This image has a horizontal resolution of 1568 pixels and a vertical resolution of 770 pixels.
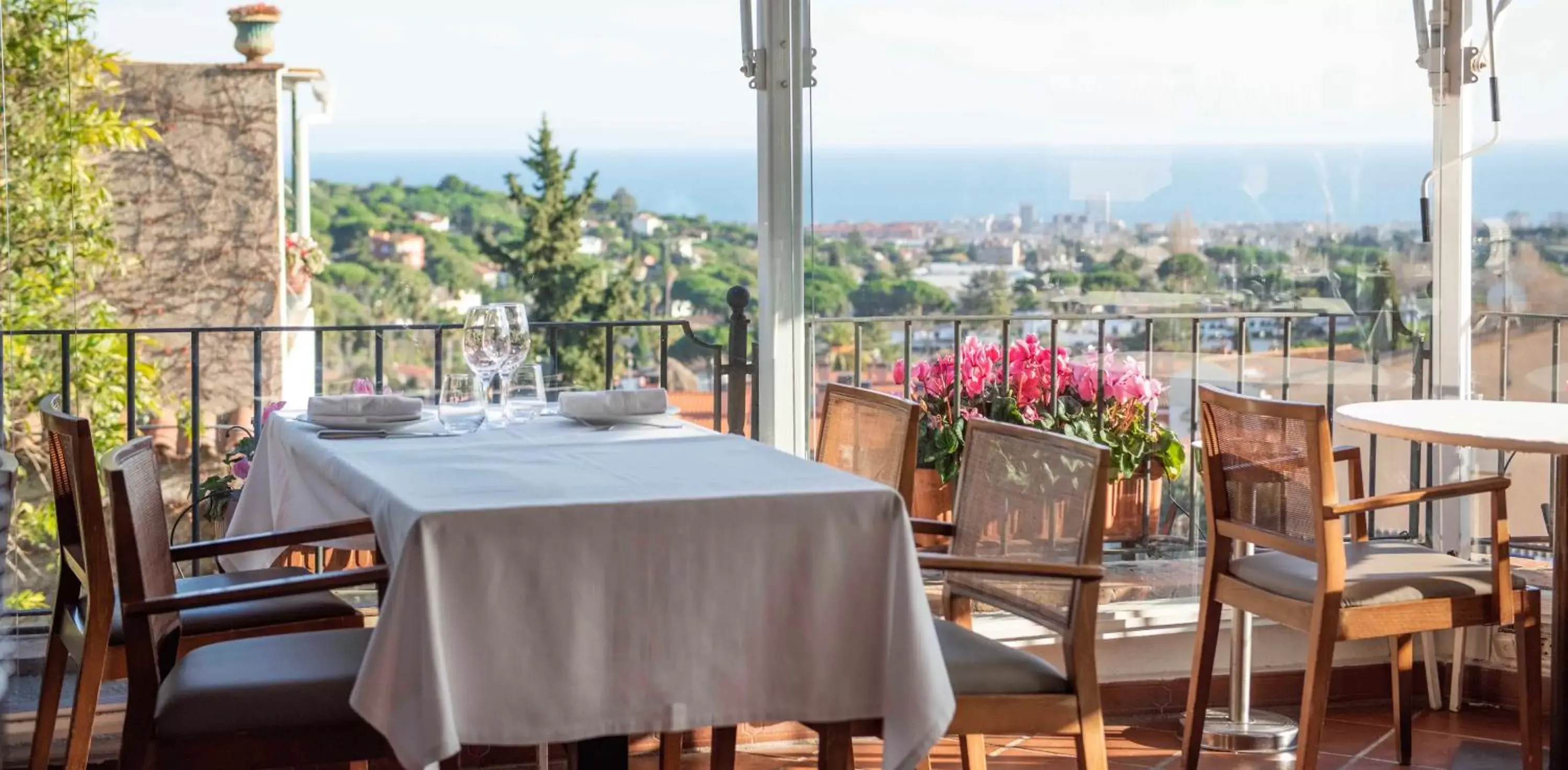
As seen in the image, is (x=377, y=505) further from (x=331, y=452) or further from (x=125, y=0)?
(x=125, y=0)

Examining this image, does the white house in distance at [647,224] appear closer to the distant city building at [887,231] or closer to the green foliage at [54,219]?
the distant city building at [887,231]

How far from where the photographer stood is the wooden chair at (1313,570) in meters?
3.07

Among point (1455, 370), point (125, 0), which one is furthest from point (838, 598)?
point (1455, 370)

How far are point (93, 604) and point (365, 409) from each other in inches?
24.1

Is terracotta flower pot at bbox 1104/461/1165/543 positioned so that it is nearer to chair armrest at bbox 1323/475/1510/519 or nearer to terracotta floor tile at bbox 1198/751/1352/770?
terracotta floor tile at bbox 1198/751/1352/770

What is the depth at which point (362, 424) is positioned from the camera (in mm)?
2838

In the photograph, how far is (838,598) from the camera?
2143 mm

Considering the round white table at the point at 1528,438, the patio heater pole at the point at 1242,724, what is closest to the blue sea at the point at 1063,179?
the round white table at the point at 1528,438

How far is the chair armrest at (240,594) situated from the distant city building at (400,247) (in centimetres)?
183

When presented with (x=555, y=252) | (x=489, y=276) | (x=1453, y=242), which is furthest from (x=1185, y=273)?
(x=489, y=276)

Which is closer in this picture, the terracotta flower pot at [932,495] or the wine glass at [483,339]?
the wine glass at [483,339]

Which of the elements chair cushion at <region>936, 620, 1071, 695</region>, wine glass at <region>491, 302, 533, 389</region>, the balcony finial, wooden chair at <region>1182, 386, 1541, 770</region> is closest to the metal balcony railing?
the balcony finial

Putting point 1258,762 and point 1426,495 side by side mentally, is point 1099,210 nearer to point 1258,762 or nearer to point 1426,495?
point 1426,495

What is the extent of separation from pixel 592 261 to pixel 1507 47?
7.61 feet
